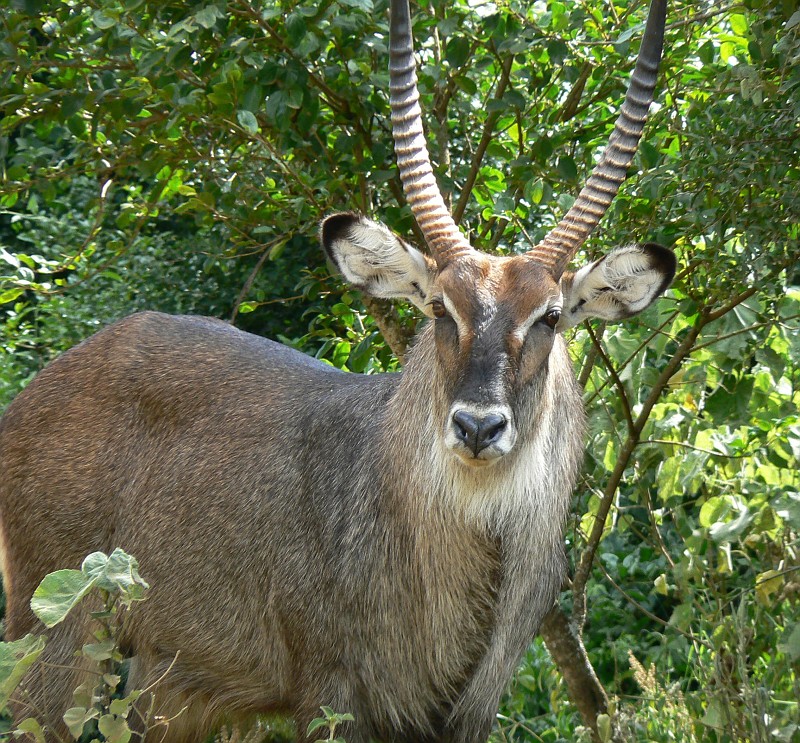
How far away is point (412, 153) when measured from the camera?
3.77 meters

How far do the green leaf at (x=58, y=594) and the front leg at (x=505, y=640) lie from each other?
A: 1.45 meters

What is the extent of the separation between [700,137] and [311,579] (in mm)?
1884

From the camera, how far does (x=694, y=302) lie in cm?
420

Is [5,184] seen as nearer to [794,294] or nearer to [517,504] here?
[517,504]

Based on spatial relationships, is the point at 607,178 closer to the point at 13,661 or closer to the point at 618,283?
the point at 618,283

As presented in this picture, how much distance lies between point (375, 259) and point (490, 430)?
3.11ft

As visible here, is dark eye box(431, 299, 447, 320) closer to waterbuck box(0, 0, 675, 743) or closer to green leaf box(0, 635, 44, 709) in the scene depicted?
waterbuck box(0, 0, 675, 743)

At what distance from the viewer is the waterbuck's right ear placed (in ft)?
12.5

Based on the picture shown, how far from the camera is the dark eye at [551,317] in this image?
11.6 feet

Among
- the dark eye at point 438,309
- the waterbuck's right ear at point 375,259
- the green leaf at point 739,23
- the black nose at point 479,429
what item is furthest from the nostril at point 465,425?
the green leaf at point 739,23

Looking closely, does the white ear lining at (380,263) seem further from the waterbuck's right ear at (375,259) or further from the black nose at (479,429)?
the black nose at (479,429)

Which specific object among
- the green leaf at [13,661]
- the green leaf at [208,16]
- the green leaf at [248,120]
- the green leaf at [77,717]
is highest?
the green leaf at [208,16]

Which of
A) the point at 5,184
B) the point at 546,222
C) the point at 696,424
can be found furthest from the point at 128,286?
the point at 696,424

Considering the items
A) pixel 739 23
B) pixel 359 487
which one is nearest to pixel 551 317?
pixel 359 487
